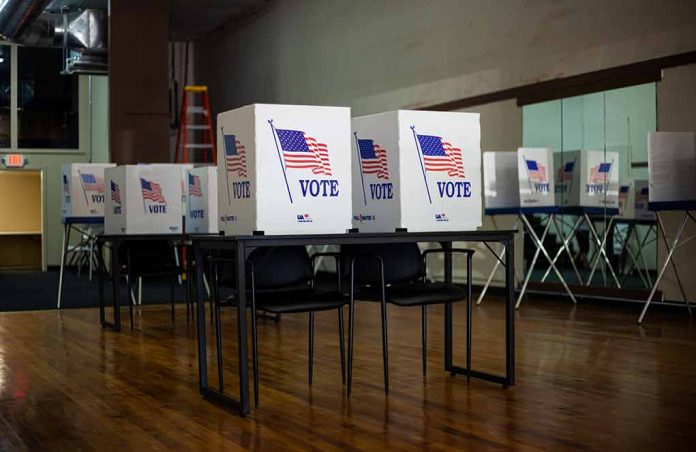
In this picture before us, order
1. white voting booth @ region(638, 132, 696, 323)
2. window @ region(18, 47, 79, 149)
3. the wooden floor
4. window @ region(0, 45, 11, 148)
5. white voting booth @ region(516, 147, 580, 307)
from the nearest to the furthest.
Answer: the wooden floor, white voting booth @ region(638, 132, 696, 323), white voting booth @ region(516, 147, 580, 307), window @ region(0, 45, 11, 148), window @ region(18, 47, 79, 149)

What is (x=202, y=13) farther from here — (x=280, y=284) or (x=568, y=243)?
(x=280, y=284)

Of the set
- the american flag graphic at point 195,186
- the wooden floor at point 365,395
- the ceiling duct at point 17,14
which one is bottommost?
the wooden floor at point 365,395

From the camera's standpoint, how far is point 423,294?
4.09 m

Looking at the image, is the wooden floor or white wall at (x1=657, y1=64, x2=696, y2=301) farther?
white wall at (x1=657, y1=64, x2=696, y2=301)

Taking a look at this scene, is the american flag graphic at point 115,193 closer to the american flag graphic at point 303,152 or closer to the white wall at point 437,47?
the american flag graphic at point 303,152

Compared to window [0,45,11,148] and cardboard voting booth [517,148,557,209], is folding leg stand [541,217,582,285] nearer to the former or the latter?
cardboard voting booth [517,148,557,209]

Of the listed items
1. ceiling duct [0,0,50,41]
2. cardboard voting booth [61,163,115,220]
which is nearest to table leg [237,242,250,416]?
cardboard voting booth [61,163,115,220]

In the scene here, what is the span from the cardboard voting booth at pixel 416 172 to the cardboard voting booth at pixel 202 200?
152 inches

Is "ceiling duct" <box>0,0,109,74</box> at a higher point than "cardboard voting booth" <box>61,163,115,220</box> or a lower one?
higher

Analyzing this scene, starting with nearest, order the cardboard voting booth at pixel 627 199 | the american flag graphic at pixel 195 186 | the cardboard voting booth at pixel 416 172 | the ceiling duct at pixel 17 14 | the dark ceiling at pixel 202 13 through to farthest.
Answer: the cardboard voting booth at pixel 416 172, the cardboard voting booth at pixel 627 199, the american flag graphic at pixel 195 186, the ceiling duct at pixel 17 14, the dark ceiling at pixel 202 13

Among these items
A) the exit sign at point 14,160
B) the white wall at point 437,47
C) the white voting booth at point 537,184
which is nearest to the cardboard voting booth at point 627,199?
the white voting booth at point 537,184

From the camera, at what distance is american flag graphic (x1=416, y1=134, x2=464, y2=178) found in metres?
4.06

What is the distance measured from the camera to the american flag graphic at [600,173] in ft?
25.8

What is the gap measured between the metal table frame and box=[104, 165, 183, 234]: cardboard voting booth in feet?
9.91
